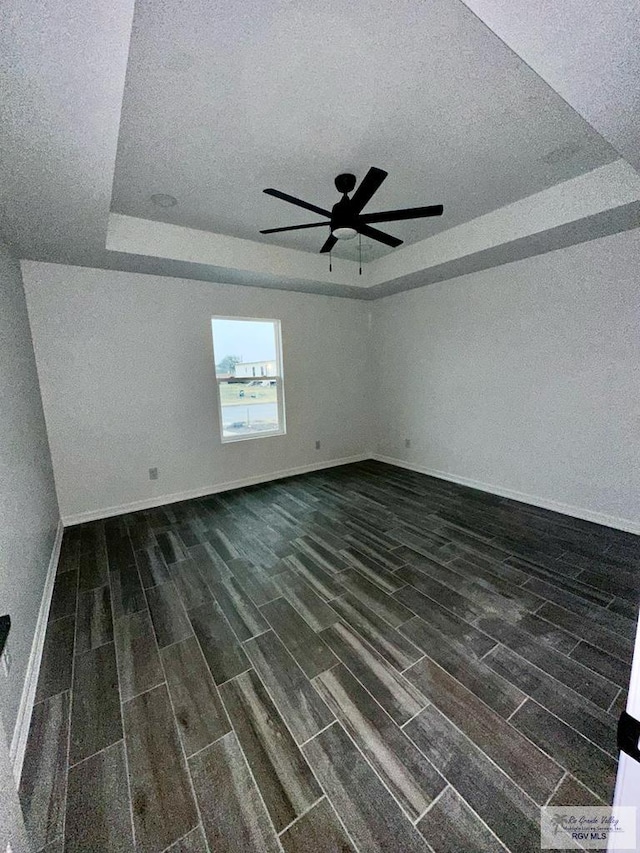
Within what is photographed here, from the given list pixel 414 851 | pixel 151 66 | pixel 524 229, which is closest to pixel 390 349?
pixel 524 229

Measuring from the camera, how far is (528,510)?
3.45 metres

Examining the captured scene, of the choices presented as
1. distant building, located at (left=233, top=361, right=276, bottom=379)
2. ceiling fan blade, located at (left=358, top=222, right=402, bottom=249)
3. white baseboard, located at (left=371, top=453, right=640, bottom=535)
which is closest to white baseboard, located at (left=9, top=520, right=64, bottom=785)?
distant building, located at (left=233, top=361, right=276, bottom=379)

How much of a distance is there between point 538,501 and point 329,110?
3.80 metres

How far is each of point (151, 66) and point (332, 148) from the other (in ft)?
3.53

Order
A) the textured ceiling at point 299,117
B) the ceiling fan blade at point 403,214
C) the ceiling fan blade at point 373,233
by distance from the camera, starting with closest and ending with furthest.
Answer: the textured ceiling at point 299,117 → the ceiling fan blade at point 403,214 → the ceiling fan blade at point 373,233

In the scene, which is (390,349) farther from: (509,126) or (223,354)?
(509,126)

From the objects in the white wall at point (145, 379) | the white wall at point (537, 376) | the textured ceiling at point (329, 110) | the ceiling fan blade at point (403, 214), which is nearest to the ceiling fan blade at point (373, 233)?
the ceiling fan blade at point (403, 214)

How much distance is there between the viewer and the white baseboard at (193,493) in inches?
135

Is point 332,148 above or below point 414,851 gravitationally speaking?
above

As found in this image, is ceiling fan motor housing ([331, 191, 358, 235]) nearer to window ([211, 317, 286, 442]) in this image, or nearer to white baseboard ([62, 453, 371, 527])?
window ([211, 317, 286, 442])

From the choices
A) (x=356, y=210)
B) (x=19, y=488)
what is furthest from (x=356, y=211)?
(x=19, y=488)

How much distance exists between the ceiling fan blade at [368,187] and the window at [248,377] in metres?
2.33

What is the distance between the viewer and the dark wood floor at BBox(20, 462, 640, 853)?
1.12 m

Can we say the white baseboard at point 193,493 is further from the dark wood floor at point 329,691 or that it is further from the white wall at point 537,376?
the white wall at point 537,376
